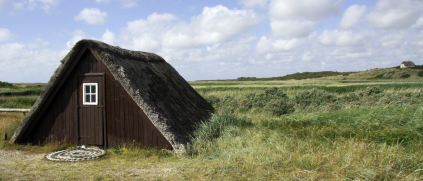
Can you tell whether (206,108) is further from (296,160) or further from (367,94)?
(367,94)

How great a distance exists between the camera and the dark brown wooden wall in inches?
341

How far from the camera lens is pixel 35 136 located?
10.0m

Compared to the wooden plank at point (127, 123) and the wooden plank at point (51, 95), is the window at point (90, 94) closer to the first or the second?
the wooden plank at point (51, 95)

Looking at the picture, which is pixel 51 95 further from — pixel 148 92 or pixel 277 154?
pixel 277 154

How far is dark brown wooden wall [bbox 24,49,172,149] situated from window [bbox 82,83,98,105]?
1.19 feet

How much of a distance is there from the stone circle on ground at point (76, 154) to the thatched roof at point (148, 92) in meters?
2.00

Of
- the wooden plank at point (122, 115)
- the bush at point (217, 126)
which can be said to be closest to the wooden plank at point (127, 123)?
the wooden plank at point (122, 115)

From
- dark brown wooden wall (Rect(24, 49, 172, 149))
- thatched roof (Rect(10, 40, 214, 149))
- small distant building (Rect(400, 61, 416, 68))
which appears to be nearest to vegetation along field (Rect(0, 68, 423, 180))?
dark brown wooden wall (Rect(24, 49, 172, 149))

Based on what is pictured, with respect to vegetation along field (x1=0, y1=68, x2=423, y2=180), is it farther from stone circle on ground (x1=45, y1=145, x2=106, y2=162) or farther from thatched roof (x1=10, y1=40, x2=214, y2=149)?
thatched roof (x1=10, y1=40, x2=214, y2=149)

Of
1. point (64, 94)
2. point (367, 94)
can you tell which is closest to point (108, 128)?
point (64, 94)

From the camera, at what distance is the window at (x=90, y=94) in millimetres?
9355

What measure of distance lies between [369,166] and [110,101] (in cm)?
759

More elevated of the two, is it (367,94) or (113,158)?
(367,94)

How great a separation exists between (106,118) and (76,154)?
145cm
